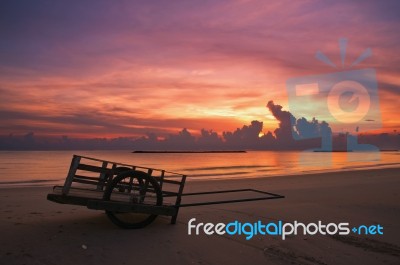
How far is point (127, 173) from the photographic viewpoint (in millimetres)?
6836

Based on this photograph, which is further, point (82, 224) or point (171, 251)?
point (82, 224)

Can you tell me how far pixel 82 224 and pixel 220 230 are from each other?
3.01m

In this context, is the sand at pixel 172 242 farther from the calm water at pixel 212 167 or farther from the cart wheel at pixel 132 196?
the calm water at pixel 212 167

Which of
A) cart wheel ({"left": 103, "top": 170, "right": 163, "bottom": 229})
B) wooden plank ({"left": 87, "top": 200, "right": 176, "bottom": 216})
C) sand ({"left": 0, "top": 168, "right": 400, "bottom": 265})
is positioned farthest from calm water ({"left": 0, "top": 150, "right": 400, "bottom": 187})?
wooden plank ({"left": 87, "top": 200, "right": 176, "bottom": 216})

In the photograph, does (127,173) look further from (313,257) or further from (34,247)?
(313,257)

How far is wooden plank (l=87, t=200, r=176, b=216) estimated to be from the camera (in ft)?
20.9

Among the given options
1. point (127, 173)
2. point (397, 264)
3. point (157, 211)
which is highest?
point (127, 173)

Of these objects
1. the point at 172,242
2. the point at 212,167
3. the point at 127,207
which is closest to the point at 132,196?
the point at 127,207

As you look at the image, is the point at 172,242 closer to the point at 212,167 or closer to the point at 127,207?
the point at 127,207

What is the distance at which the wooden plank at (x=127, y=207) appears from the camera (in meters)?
6.37

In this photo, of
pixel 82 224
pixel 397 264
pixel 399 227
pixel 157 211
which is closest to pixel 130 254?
pixel 157 211

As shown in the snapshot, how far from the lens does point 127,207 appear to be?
21.7 feet

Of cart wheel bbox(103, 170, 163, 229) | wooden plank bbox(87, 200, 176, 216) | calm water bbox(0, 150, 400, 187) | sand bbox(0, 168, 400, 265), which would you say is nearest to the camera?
sand bbox(0, 168, 400, 265)

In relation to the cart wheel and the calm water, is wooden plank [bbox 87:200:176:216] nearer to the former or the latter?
the cart wheel
